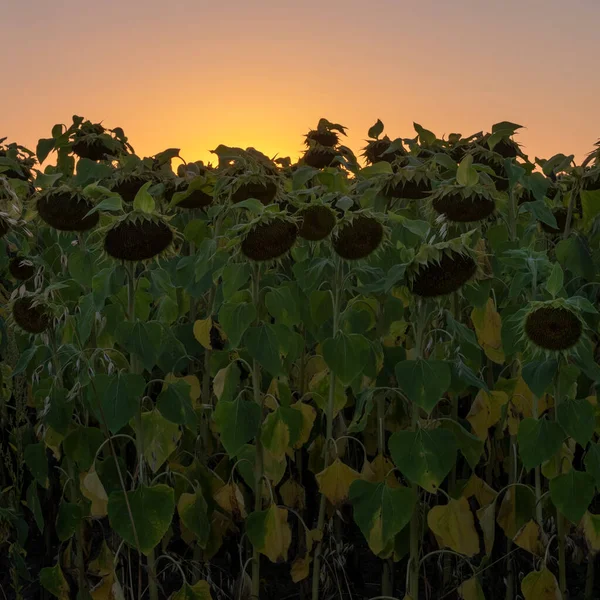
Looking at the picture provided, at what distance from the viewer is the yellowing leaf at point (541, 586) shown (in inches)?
144

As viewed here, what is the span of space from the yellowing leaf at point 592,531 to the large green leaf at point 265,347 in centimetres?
133

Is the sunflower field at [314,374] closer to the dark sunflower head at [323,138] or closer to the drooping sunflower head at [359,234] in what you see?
the drooping sunflower head at [359,234]

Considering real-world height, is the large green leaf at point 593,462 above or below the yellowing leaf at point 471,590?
above


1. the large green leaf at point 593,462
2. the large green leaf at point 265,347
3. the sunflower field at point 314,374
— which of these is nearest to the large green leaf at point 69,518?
the sunflower field at point 314,374

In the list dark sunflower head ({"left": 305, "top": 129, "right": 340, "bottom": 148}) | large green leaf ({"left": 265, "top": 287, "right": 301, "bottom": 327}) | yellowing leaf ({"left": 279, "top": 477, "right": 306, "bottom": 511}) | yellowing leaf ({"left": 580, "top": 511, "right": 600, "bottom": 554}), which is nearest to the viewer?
large green leaf ({"left": 265, "top": 287, "right": 301, "bottom": 327})

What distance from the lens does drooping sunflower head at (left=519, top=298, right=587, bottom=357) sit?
315 cm

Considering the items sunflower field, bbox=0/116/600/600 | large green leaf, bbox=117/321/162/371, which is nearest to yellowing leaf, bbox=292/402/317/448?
sunflower field, bbox=0/116/600/600

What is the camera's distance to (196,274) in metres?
3.81

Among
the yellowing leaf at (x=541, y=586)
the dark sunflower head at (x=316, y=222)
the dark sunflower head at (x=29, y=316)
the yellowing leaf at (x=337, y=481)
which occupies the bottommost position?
the yellowing leaf at (x=541, y=586)

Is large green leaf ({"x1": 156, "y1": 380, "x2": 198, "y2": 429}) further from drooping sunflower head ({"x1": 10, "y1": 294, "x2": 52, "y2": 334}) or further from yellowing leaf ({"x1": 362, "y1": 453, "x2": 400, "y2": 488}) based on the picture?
yellowing leaf ({"x1": 362, "y1": 453, "x2": 400, "y2": 488})

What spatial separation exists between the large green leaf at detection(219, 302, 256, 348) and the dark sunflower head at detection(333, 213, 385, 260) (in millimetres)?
394

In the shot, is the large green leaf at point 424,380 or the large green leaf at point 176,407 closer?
the large green leaf at point 424,380

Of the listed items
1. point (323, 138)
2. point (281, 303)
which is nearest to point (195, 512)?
point (281, 303)

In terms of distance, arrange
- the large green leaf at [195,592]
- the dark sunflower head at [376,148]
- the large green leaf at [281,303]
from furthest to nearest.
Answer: the dark sunflower head at [376,148] < the large green leaf at [195,592] < the large green leaf at [281,303]
